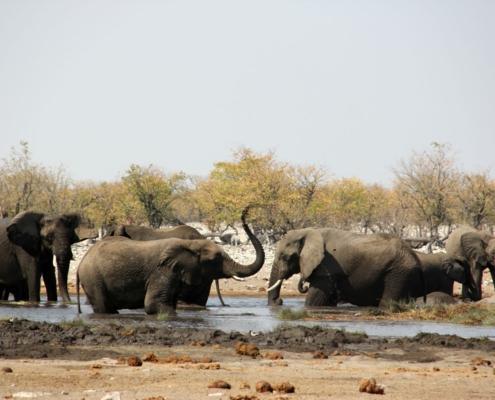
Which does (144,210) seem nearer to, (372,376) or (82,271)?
(82,271)

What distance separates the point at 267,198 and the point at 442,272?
170 feet

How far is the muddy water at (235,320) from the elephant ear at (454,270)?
460 centimetres

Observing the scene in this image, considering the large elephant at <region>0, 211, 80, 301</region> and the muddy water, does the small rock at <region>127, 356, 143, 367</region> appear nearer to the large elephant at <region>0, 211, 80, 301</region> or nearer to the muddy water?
the muddy water

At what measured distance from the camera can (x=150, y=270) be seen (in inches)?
1047

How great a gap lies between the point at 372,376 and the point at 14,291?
19.1m

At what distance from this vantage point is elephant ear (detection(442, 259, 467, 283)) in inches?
1369

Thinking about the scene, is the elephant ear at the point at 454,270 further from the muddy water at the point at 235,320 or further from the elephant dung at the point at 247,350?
the elephant dung at the point at 247,350

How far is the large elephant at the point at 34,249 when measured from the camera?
105ft

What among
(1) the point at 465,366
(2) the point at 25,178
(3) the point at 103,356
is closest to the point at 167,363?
(3) the point at 103,356

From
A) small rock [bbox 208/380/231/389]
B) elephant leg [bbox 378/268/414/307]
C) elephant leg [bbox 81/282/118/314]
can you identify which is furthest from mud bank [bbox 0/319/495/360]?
→ elephant leg [bbox 378/268/414/307]

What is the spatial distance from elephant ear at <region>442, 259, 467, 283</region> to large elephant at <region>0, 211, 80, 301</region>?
10.2 m

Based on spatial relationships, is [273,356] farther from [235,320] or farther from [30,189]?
[30,189]

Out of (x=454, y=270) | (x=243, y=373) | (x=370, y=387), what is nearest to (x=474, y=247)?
(x=454, y=270)

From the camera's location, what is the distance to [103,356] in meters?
17.7
